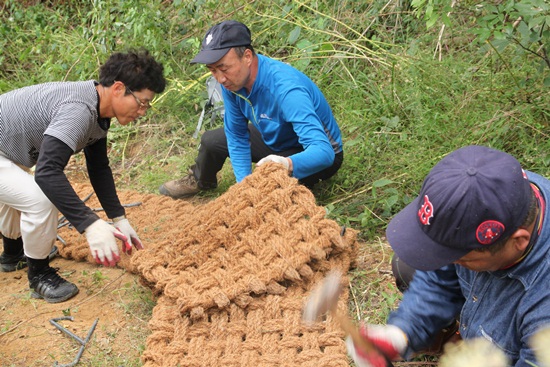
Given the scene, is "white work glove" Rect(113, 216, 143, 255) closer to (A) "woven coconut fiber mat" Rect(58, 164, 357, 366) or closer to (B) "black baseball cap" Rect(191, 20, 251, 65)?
(A) "woven coconut fiber mat" Rect(58, 164, 357, 366)

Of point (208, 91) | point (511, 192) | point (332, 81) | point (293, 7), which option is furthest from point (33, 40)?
point (511, 192)

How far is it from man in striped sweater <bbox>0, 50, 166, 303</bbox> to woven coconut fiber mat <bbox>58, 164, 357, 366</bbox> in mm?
295

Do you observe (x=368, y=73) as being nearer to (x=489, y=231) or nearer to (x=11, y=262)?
(x=11, y=262)

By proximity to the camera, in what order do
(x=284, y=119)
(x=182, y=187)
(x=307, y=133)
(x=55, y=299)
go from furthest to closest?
(x=182, y=187), (x=284, y=119), (x=307, y=133), (x=55, y=299)

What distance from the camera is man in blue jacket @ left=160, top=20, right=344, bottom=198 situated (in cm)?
261

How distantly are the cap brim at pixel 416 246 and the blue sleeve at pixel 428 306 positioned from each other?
289 mm

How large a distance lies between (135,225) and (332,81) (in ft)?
5.06

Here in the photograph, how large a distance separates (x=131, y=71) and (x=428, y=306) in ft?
5.04

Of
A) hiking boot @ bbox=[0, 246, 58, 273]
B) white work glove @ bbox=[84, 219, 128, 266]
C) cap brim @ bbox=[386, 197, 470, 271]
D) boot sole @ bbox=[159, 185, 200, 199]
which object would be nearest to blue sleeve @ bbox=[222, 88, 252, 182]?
boot sole @ bbox=[159, 185, 200, 199]

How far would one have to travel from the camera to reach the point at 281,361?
1.87 meters

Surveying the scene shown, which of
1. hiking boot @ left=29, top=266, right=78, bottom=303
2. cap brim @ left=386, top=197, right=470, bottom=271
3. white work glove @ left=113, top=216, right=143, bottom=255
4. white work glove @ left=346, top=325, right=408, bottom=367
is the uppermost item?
cap brim @ left=386, top=197, right=470, bottom=271

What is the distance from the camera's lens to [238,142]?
2998mm

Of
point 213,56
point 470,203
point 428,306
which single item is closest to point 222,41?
point 213,56

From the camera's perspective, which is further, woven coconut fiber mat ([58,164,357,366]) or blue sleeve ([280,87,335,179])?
blue sleeve ([280,87,335,179])
